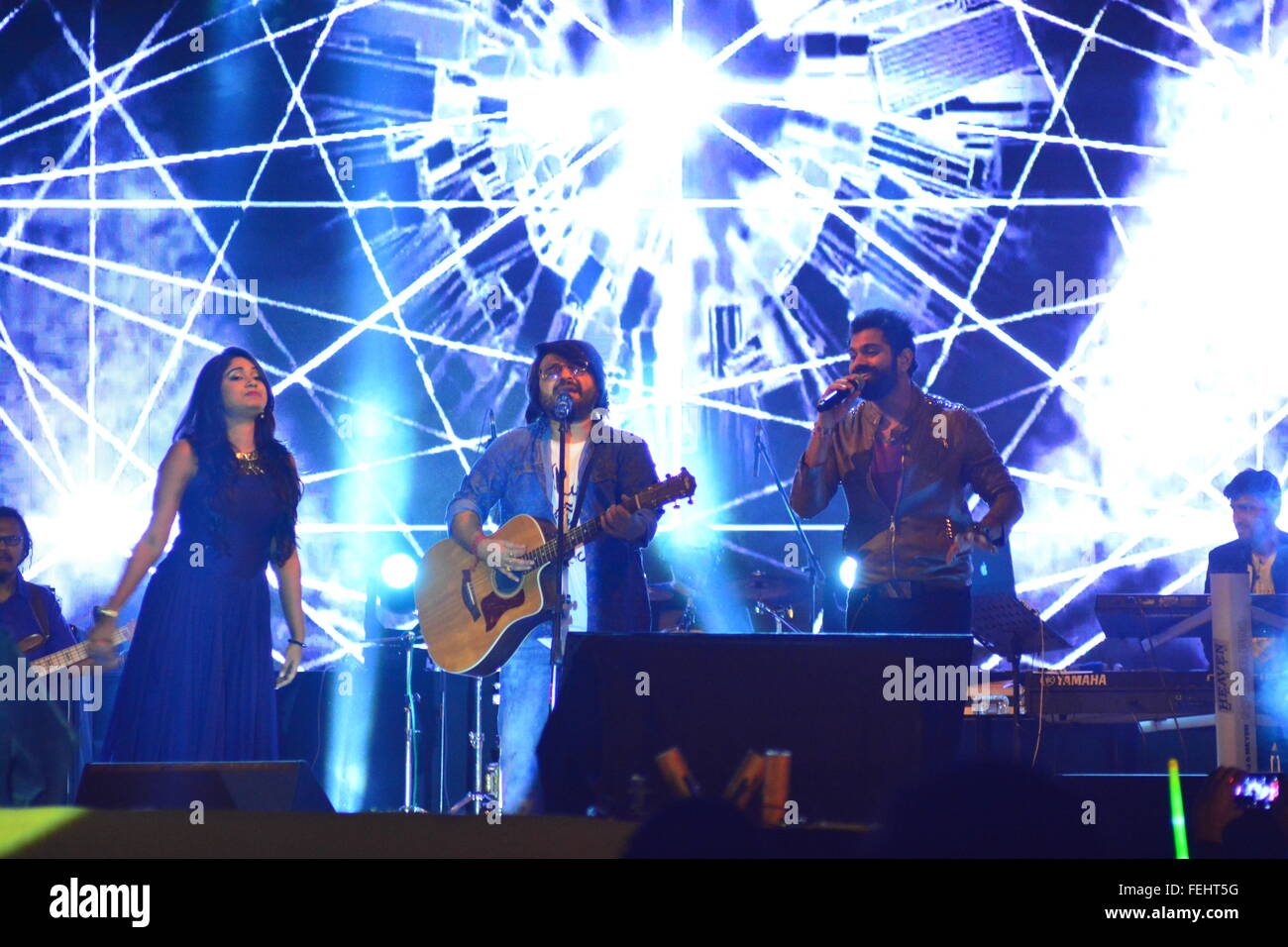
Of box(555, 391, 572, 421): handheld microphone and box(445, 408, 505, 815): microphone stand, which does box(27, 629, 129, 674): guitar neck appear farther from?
box(445, 408, 505, 815): microphone stand

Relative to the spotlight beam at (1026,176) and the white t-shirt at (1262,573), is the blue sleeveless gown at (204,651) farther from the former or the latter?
the white t-shirt at (1262,573)

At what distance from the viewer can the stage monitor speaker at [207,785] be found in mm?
2609

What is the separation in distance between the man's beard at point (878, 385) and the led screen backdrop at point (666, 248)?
2.87 m

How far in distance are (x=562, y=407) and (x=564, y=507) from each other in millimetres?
335

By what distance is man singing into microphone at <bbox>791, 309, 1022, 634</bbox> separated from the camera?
13.4ft

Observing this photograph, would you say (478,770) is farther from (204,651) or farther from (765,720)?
(765,720)

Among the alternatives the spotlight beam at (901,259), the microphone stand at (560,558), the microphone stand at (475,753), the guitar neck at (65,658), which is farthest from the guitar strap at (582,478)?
the spotlight beam at (901,259)

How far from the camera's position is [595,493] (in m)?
4.69

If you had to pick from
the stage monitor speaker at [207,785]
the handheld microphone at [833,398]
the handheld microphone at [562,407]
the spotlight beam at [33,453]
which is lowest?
the stage monitor speaker at [207,785]

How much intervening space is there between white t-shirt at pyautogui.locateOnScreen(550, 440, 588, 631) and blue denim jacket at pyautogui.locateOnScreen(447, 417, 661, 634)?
0.02 metres

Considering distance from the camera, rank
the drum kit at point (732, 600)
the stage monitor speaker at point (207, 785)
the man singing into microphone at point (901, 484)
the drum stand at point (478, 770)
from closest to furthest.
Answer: the stage monitor speaker at point (207, 785), the man singing into microphone at point (901, 484), the drum stand at point (478, 770), the drum kit at point (732, 600)

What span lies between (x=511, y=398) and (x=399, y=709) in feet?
6.49
